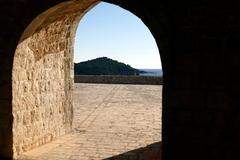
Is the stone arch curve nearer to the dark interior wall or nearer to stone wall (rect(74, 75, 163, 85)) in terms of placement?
the dark interior wall

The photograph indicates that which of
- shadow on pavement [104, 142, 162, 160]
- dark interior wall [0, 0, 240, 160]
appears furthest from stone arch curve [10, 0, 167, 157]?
dark interior wall [0, 0, 240, 160]

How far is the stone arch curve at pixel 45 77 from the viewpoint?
648 centimetres

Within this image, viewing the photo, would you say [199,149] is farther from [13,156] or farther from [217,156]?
[13,156]

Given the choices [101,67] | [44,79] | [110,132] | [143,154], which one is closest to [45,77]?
[44,79]

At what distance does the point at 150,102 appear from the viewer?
1384cm

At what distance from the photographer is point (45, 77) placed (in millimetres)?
7535

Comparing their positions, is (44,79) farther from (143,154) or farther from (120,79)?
(120,79)

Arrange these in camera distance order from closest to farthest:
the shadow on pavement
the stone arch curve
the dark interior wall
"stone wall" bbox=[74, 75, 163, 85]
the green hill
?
the dark interior wall
the stone arch curve
the shadow on pavement
"stone wall" bbox=[74, 75, 163, 85]
the green hill

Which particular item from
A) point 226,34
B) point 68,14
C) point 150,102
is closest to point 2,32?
point 68,14

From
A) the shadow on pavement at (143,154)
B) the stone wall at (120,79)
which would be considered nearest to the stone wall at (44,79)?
the shadow on pavement at (143,154)

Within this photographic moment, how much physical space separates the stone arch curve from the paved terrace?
0.30m

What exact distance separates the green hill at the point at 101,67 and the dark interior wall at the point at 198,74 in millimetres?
31897

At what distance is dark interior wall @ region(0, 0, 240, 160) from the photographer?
529cm

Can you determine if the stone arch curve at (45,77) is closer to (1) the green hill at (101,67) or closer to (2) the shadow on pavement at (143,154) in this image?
(2) the shadow on pavement at (143,154)
